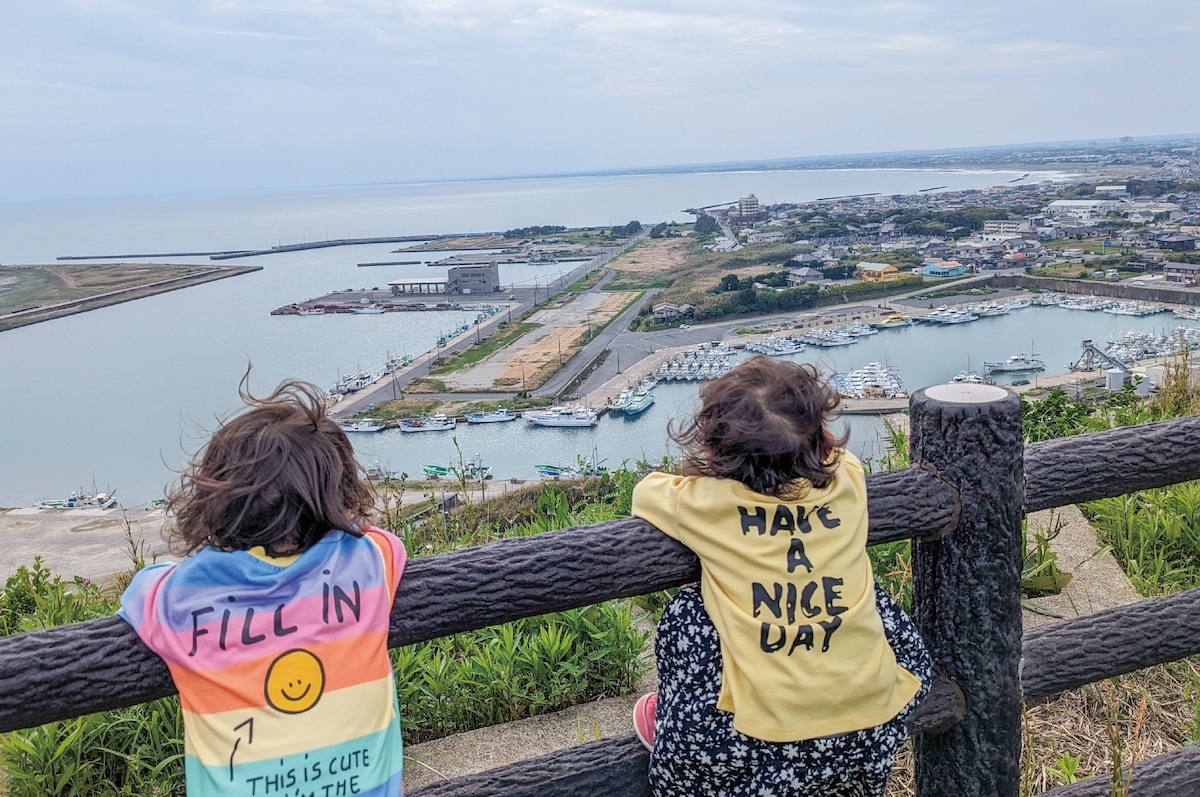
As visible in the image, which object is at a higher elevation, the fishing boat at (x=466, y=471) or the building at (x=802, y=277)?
the fishing boat at (x=466, y=471)

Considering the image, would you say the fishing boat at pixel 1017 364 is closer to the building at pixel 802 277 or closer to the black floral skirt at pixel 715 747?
the black floral skirt at pixel 715 747

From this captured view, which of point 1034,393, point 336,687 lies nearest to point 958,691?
point 336,687

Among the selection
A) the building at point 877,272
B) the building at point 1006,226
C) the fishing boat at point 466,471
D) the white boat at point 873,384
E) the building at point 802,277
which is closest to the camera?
the fishing boat at point 466,471

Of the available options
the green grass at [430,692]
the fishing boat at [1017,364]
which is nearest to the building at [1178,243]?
the fishing boat at [1017,364]

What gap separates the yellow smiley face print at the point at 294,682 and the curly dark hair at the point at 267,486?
0.13 metres

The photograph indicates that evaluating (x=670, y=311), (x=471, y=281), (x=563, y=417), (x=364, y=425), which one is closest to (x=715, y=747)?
(x=563, y=417)

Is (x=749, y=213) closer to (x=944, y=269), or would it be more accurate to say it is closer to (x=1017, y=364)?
(x=944, y=269)

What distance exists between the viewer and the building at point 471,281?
111 ft

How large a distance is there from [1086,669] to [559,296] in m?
29.9

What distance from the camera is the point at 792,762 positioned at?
3.73 feet

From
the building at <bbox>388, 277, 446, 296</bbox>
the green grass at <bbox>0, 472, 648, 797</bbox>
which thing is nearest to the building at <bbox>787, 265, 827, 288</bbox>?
the building at <bbox>388, 277, 446, 296</bbox>

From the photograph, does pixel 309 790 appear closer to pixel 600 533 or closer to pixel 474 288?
pixel 600 533

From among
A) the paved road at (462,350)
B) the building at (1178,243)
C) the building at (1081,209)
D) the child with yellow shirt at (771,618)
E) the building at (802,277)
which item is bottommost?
the paved road at (462,350)

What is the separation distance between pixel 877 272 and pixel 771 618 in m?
24.2
